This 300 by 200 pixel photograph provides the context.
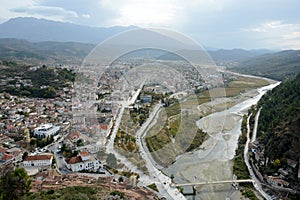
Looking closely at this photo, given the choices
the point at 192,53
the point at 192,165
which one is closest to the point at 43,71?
the point at 192,165

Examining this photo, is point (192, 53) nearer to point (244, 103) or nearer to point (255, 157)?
point (255, 157)

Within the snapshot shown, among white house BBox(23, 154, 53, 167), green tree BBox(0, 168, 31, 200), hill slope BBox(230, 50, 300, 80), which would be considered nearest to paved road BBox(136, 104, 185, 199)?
white house BBox(23, 154, 53, 167)

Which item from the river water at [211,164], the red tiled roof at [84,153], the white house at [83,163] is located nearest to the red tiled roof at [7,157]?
the white house at [83,163]

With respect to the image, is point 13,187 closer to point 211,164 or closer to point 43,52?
point 211,164

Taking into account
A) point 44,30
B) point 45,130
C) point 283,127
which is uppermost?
point 44,30

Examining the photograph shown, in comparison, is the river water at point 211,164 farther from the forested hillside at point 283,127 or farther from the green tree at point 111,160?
the green tree at point 111,160

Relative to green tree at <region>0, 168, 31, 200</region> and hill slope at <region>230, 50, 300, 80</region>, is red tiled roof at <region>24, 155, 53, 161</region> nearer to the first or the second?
green tree at <region>0, 168, 31, 200</region>

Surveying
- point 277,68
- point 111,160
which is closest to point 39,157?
point 111,160
